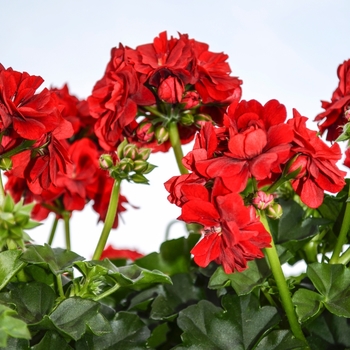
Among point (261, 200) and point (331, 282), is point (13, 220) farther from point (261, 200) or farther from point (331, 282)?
point (331, 282)

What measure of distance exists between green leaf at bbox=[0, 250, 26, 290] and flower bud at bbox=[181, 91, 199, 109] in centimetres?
28

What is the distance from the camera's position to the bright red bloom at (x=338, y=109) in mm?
735

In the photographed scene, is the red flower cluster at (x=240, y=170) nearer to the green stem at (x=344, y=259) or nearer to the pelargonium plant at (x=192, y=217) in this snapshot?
the pelargonium plant at (x=192, y=217)

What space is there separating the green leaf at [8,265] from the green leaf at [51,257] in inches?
1.2

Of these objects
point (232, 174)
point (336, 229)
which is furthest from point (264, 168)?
point (336, 229)

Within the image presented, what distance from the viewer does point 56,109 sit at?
25.1 inches

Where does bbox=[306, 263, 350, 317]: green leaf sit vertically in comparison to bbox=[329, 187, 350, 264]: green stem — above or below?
below

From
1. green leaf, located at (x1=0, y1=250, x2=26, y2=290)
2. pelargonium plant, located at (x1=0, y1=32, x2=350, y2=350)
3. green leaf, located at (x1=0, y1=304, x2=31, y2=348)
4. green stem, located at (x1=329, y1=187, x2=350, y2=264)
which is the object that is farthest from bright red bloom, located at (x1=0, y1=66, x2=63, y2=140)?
green stem, located at (x1=329, y1=187, x2=350, y2=264)

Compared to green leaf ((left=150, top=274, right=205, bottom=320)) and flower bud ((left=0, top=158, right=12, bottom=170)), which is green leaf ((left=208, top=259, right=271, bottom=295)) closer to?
green leaf ((left=150, top=274, right=205, bottom=320))

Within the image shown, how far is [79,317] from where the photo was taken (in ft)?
1.92

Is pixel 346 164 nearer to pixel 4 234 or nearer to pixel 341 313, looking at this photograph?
pixel 341 313

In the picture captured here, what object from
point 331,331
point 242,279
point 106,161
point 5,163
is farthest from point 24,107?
point 331,331

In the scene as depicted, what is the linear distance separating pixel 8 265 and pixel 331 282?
311 mm

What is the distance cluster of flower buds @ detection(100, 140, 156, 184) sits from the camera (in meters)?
0.74
